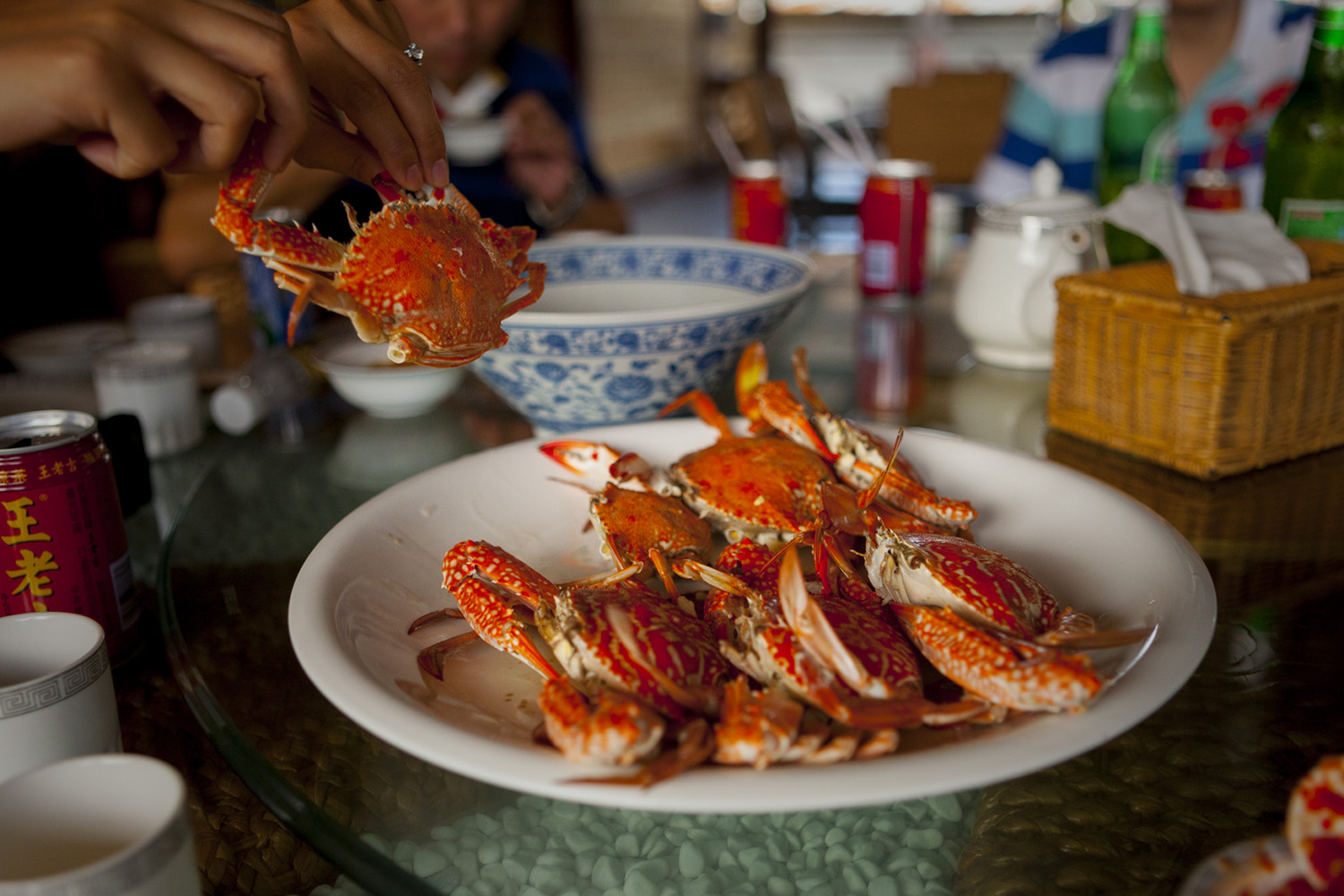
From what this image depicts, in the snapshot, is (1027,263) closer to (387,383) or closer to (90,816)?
(387,383)

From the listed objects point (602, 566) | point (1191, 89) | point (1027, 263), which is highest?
point (1191, 89)

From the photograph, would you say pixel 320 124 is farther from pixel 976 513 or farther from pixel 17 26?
pixel 976 513

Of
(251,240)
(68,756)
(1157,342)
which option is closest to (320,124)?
(251,240)

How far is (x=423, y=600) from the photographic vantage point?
0.72 m

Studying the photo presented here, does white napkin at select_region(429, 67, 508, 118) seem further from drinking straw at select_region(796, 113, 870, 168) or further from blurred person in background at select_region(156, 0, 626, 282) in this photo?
drinking straw at select_region(796, 113, 870, 168)

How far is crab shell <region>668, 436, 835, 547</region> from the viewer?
2.62 ft

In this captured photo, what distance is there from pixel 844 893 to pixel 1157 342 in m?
0.73

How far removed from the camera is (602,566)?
81 centimetres

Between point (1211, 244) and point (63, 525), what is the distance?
1.24 m

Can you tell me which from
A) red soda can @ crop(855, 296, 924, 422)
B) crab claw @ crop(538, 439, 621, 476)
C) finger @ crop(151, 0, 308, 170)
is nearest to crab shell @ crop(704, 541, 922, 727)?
crab claw @ crop(538, 439, 621, 476)

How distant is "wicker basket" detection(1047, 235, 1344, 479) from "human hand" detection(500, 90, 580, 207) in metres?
1.71

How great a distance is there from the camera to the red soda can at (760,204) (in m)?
1.79

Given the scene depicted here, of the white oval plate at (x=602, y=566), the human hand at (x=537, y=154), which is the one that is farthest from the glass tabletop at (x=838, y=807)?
the human hand at (x=537, y=154)

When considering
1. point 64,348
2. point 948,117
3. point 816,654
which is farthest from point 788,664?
point 948,117
